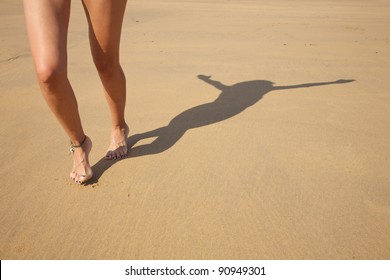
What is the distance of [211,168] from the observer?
170cm

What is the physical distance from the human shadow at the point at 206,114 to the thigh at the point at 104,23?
63 cm

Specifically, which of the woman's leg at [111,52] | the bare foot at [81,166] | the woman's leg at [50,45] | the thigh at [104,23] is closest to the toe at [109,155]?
the woman's leg at [111,52]

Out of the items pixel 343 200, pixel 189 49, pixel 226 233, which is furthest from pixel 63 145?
pixel 189 49

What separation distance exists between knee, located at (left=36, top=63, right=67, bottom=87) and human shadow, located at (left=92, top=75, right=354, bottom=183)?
57 centimetres

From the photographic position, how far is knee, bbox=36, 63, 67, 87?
1249mm

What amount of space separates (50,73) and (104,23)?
0.38 meters

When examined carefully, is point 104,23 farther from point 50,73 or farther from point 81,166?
point 81,166

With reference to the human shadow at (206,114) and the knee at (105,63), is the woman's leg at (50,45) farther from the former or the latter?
the human shadow at (206,114)

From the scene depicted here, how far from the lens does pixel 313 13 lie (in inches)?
311

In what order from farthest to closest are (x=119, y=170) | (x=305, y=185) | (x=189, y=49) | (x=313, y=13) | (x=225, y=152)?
1. (x=313, y=13)
2. (x=189, y=49)
3. (x=225, y=152)
4. (x=119, y=170)
5. (x=305, y=185)

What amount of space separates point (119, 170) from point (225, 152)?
660 mm

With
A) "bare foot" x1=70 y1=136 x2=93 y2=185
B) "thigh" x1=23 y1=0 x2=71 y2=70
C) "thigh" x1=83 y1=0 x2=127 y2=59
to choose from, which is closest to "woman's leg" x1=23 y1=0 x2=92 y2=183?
"thigh" x1=23 y1=0 x2=71 y2=70

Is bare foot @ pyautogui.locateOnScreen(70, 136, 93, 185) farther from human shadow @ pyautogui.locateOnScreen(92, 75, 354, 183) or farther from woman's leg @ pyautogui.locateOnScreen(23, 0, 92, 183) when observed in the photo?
woman's leg @ pyautogui.locateOnScreen(23, 0, 92, 183)
